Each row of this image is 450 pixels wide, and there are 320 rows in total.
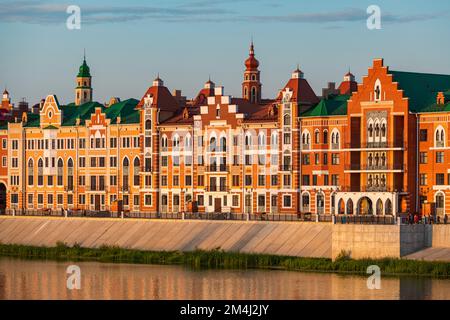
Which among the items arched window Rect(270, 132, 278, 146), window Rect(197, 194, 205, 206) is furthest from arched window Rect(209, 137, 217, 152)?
arched window Rect(270, 132, 278, 146)

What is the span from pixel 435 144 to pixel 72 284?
1361 inches

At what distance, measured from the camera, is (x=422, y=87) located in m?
130

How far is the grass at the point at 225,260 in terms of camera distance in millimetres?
106500

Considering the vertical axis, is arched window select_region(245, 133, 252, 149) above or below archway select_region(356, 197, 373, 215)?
above

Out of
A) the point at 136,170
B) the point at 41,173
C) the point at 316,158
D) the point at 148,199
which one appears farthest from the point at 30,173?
the point at 316,158

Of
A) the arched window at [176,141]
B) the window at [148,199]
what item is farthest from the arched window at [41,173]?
the arched window at [176,141]

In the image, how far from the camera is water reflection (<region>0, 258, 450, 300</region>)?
9681 cm

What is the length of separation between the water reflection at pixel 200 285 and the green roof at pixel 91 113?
37.3 m

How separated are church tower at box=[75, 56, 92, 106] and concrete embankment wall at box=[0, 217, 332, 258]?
25.4 m

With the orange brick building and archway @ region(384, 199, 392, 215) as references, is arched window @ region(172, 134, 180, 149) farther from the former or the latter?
archway @ region(384, 199, 392, 215)

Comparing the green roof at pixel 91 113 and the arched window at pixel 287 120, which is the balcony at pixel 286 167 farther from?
the green roof at pixel 91 113

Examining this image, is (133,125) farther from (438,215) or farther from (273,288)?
(273,288)
